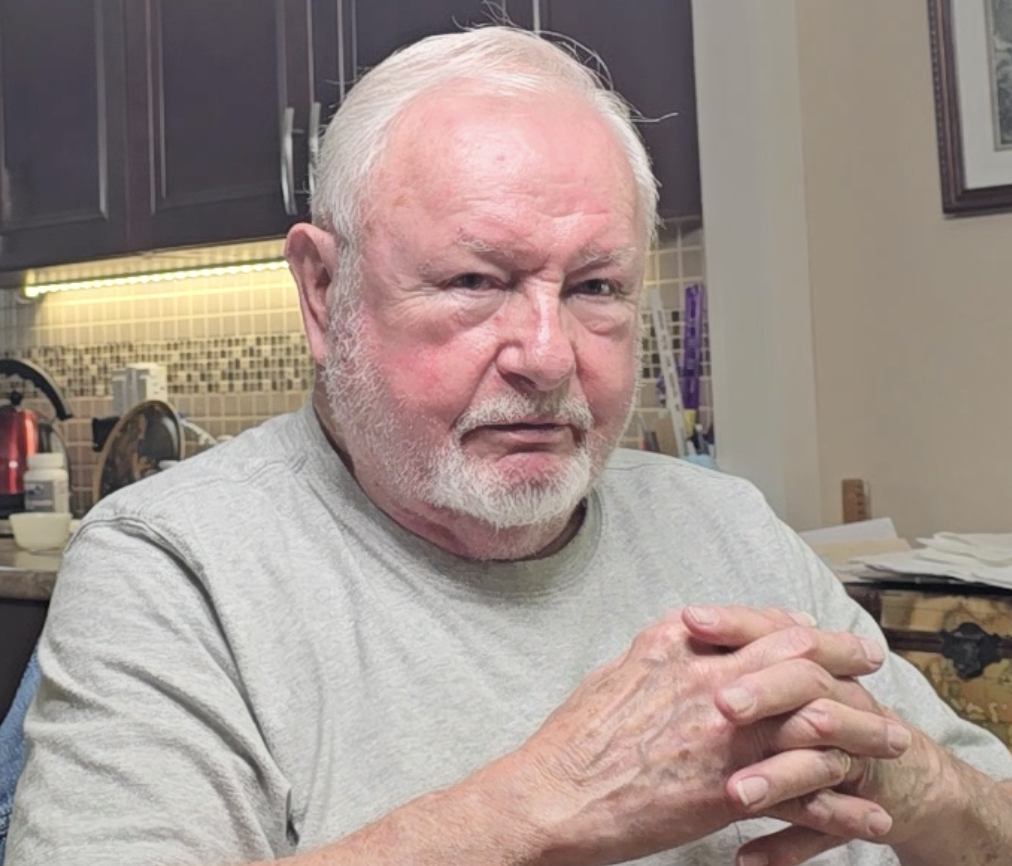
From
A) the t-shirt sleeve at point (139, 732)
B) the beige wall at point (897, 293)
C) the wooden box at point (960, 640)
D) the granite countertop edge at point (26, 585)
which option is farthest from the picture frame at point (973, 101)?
the granite countertop edge at point (26, 585)

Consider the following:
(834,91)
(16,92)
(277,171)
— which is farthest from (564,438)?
(16,92)

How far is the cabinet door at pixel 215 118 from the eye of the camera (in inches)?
93.5

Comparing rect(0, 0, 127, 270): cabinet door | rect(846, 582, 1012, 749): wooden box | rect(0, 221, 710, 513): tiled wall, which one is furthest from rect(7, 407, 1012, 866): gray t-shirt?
rect(0, 0, 127, 270): cabinet door

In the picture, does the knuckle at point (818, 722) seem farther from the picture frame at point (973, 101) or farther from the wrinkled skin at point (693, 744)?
the picture frame at point (973, 101)

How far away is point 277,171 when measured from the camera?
240cm

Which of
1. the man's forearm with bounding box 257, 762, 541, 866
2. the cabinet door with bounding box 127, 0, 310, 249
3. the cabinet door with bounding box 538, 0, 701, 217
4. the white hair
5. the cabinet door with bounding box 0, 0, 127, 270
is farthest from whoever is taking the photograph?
the cabinet door with bounding box 0, 0, 127, 270

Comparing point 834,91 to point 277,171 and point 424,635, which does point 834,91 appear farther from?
point 424,635

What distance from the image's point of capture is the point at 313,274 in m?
1.07

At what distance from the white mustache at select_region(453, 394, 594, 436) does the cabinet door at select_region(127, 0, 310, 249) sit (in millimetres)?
1475

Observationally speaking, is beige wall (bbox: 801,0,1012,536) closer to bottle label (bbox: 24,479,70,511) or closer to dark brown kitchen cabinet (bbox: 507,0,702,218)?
dark brown kitchen cabinet (bbox: 507,0,702,218)

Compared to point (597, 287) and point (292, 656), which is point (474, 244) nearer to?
point (597, 287)

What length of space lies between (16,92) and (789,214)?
1706 millimetres

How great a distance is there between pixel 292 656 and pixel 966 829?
524 millimetres

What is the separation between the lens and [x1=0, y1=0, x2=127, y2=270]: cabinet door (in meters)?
2.62
